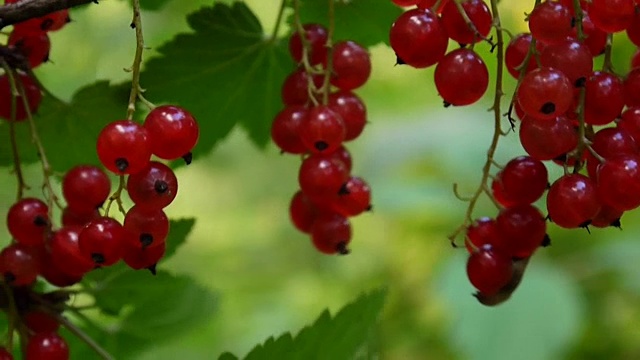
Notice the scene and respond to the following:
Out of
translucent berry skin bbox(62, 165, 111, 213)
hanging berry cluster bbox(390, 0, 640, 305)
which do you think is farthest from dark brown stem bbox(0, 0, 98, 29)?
hanging berry cluster bbox(390, 0, 640, 305)

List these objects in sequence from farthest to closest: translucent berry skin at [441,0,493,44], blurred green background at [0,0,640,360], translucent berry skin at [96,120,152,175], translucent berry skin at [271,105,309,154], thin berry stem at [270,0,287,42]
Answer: blurred green background at [0,0,640,360]
thin berry stem at [270,0,287,42]
translucent berry skin at [271,105,309,154]
translucent berry skin at [441,0,493,44]
translucent berry skin at [96,120,152,175]

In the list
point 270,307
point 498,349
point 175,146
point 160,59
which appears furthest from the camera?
point 270,307

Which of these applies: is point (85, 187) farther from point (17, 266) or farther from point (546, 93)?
point (546, 93)

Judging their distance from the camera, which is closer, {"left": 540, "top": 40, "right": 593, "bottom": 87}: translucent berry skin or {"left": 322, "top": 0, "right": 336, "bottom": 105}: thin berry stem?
{"left": 540, "top": 40, "right": 593, "bottom": 87}: translucent berry skin

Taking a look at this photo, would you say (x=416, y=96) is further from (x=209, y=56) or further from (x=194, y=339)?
(x=209, y=56)

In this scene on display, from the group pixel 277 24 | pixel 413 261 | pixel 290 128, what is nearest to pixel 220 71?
pixel 277 24

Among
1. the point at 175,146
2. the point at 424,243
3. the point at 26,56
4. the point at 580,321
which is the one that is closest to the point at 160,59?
the point at 26,56

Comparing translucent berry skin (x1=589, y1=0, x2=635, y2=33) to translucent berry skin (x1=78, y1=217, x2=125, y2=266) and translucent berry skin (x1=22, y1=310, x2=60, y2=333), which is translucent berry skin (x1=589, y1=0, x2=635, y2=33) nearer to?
translucent berry skin (x1=78, y1=217, x2=125, y2=266)
